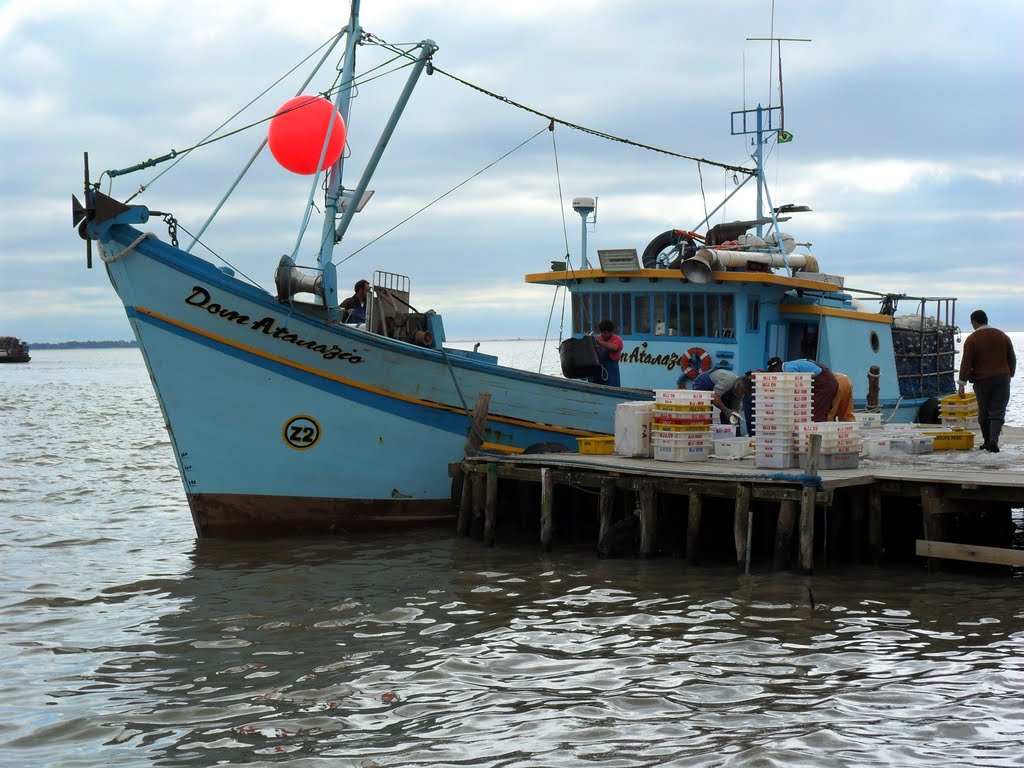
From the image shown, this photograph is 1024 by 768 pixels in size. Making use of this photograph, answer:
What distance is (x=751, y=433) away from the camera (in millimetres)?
16469

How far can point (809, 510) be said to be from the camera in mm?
11047

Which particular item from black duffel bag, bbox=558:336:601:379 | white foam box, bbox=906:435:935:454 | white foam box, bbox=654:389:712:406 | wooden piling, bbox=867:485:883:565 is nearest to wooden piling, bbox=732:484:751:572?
wooden piling, bbox=867:485:883:565

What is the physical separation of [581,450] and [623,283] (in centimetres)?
456

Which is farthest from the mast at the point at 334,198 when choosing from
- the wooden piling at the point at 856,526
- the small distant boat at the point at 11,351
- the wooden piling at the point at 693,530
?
the small distant boat at the point at 11,351

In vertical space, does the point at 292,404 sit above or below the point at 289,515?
above

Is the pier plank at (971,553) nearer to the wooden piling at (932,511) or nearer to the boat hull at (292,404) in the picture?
the wooden piling at (932,511)

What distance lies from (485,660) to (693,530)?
3.97m

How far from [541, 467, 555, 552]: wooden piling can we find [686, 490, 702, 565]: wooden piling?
176 cm

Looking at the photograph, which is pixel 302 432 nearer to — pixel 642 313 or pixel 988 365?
pixel 642 313

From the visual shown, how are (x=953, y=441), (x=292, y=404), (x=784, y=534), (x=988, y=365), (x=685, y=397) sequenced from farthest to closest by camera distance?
1. (x=953, y=441)
2. (x=988, y=365)
3. (x=292, y=404)
4. (x=685, y=397)
5. (x=784, y=534)

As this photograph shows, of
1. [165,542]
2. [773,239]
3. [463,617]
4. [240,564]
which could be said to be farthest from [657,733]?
[773,239]

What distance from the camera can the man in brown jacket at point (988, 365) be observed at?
44.7ft

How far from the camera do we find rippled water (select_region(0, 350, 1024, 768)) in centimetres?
682

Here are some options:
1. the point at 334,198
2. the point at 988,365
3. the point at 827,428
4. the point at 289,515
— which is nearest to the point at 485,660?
the point at 827,428
